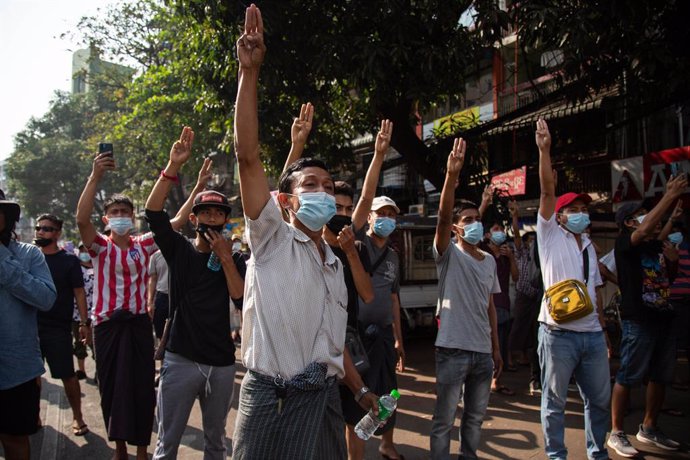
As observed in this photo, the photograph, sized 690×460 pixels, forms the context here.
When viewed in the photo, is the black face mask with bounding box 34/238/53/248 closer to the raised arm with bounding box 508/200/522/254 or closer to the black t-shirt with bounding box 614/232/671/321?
the raised arm with bounding box 508/200/522/254

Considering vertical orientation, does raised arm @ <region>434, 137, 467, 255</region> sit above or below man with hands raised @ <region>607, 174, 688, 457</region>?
above

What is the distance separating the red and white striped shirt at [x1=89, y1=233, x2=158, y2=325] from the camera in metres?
4.19

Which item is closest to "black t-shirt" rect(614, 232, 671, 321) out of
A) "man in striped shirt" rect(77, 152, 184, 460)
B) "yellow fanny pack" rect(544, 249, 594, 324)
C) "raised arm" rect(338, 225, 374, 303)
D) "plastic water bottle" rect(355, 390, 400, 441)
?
"yellow fanny pack" rect(544, 249, 594, 324)

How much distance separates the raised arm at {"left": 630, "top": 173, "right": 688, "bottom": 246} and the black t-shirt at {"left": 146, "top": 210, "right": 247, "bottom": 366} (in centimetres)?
310

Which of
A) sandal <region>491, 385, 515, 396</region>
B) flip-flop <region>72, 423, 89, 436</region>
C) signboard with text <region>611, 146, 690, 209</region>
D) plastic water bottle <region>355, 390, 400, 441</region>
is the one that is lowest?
sandal <region>491, 385, 515, 396</region>

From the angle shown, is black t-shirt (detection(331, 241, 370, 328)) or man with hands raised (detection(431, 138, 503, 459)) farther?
man with hands raised (detection(431, 138, 503, 459))

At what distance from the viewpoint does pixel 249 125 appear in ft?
6.66

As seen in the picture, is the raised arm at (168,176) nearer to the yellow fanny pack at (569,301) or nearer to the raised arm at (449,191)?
the raised arm at (449,191)

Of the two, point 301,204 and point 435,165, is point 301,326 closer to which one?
point 301,204

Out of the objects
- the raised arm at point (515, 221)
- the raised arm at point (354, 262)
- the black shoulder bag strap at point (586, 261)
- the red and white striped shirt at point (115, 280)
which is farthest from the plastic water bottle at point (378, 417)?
the raised arm at point (515, 221)

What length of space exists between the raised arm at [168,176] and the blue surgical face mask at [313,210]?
1.23 m

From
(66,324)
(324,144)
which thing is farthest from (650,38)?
(66,324)

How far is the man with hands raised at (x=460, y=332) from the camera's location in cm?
367

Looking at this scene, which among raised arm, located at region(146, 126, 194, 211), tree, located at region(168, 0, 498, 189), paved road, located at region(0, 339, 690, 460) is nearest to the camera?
raised arm, located at region(146, 126, 194, 211)
